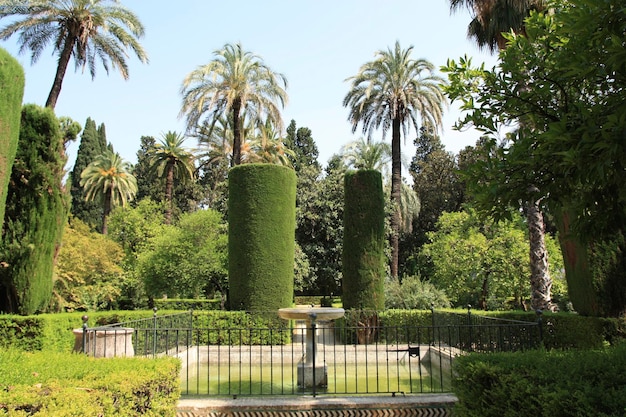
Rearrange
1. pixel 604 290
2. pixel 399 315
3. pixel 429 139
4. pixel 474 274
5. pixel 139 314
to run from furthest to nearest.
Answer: pixel 429 139 < pixel 474 274 < pixel 399 315 < pixel 139 314 < pixel 604 290

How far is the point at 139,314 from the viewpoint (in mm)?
13242

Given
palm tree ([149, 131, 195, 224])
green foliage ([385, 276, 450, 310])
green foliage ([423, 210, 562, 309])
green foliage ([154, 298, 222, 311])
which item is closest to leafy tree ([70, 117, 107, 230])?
palm tree ([149, 131, 195, 224])

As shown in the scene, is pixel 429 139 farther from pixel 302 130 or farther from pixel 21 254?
pixel 21 254

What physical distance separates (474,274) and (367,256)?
735cm

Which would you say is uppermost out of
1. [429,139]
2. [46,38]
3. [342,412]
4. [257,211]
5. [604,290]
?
[429,139]

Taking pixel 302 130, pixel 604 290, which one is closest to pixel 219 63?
pixel 604 290

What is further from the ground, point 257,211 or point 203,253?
point 257,211

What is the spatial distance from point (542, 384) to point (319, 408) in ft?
11.0

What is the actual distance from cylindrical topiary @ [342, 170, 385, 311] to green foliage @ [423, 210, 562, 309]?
17.8ft

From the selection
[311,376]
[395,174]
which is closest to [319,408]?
[311,376]

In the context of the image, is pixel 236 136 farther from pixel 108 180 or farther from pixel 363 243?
pixel 108 180

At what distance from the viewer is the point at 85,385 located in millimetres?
4141

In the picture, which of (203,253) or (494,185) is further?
(203,253)

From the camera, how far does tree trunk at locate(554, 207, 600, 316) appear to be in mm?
10297
